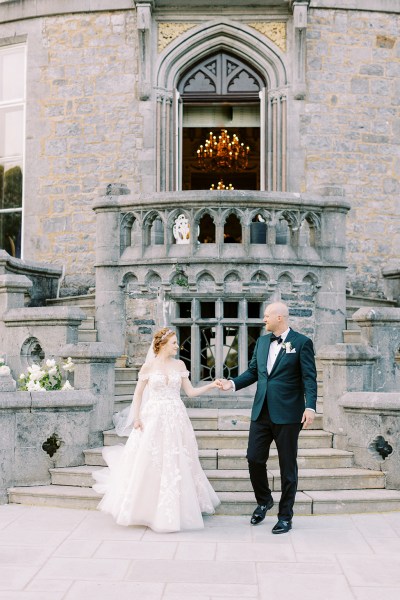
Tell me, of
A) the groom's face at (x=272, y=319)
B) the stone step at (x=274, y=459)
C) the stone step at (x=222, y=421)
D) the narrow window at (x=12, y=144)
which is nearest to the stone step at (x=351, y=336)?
the stone step at (x=222, y=421)

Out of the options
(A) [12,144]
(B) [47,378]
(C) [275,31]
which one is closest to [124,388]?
(B) [47,378]

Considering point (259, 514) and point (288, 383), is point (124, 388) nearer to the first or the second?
point (259, 514)

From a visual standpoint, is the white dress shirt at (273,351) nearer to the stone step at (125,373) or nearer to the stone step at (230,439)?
the stone step at (230,439)

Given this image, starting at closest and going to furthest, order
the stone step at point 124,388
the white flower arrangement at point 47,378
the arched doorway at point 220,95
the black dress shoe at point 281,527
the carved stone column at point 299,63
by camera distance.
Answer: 1. the black dress shoe at point 281,527
2. the white flower arrangement at point 47,378
3. the stone step at point 124,388
4. the carved stone column at point 299,63
5. the arched doorway at point 220,95

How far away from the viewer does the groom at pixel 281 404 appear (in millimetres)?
6242

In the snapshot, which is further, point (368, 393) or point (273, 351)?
point (368, 393)

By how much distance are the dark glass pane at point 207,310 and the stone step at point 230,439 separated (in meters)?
1.81

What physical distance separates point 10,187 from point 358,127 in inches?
244

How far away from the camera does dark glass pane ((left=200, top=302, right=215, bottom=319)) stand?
9227mm

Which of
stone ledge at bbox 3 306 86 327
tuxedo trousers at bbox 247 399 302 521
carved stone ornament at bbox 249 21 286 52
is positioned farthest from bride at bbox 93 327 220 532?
carved stone ornament at bbox 249 21 286 52

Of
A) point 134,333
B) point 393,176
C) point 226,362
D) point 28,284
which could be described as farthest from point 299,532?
point 393,176

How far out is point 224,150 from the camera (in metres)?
18.9

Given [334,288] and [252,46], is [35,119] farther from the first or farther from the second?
[334,288]

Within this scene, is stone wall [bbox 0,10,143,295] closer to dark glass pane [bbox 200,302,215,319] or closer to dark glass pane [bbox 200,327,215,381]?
dark glass pane [bbox 200,302,215,319]
